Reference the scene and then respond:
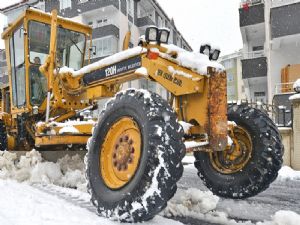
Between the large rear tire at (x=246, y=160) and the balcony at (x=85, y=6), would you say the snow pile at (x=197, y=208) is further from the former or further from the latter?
the balcony at (x=85, y=6)

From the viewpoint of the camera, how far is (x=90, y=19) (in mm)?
30656

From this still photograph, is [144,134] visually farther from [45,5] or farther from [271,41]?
[45,5]

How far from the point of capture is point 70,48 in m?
7.29

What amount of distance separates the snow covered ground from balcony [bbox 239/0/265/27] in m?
15.4

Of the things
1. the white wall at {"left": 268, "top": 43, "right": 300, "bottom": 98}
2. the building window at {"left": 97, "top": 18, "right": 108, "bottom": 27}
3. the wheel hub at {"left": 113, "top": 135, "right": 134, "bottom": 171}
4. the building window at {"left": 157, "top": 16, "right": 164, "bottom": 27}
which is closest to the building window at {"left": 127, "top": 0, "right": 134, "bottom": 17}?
the building window at {"left": 97, "top": 18, "right": 108, "bottom": 27}

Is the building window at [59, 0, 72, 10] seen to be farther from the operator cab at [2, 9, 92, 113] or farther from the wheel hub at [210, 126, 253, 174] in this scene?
the wheel hub at [210, 126, 253, 174]

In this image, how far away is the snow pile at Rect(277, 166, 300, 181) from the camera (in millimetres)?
7477

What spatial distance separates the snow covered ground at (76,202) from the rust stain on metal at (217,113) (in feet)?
2.33

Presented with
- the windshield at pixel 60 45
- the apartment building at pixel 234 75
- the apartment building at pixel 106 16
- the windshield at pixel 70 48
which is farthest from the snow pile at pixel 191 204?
the apartment building at pixel 234 75

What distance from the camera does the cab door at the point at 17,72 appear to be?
6875 millimetres

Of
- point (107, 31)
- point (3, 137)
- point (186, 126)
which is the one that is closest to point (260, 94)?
point (107, 31)

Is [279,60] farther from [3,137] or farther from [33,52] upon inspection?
[3,137]

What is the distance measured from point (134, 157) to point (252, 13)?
61.6ft

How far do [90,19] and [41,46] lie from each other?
24.9 metres
